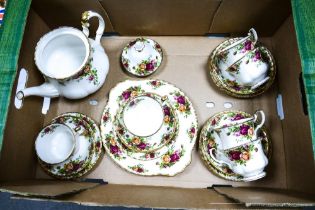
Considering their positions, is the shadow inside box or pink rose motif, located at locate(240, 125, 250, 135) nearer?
pink rose motif, located at locate(240, 125, 250, 135)

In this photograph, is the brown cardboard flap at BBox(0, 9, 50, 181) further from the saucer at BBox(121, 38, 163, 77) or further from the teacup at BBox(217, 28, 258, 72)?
the teacup at BBox(217, 28, 258, 72)

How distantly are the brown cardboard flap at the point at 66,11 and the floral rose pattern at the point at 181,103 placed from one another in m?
0.21

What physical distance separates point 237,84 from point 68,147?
1.19 ft

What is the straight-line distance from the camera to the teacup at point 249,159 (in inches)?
23.2

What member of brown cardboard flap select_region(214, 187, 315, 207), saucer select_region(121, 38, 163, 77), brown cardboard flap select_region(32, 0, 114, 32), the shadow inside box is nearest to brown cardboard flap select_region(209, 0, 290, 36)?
saucer select_region(121, 38, 163, 77)

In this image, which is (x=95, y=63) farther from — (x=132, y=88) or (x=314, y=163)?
(x=314, y=163)

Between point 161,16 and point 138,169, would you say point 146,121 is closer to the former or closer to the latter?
point 138,169

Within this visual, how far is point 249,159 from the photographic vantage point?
59cm

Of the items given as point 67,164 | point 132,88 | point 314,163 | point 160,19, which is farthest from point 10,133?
point 314,163

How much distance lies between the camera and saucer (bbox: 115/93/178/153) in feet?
1.98

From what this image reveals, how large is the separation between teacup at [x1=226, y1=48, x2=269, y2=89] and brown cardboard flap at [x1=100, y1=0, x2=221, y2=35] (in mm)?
A: 115

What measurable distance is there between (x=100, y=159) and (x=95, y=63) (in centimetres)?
20

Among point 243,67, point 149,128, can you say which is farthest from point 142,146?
point 243,67

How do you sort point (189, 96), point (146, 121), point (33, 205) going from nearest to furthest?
1. point (146, 121)
2. point (189, 96)
3. point (33, 205)
